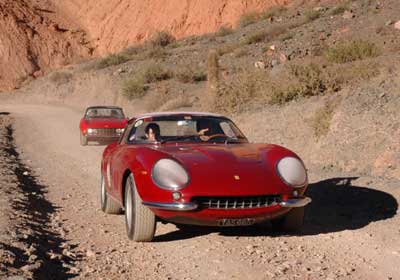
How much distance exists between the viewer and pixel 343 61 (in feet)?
71.6

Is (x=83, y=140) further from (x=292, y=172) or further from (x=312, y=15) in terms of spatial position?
(x=312, y=15)

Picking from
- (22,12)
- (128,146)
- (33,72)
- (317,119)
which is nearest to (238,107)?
(317,119)

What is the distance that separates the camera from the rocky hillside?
5594 cm

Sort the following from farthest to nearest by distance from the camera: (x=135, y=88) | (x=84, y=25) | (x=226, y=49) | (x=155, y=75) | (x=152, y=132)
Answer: (x=84, y=25) → (x=226, y=49) → (x=155, y=75) → (x=135, y=88) → (x=152, y=132)

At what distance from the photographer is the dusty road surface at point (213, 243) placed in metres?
5.32

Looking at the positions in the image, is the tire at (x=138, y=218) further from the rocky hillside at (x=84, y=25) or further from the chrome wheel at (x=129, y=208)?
the rocky hillside at (x=84, y=25)

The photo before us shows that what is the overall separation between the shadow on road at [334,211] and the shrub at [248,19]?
39.3 m

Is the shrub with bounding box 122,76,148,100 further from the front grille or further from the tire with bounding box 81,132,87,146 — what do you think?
the front grille

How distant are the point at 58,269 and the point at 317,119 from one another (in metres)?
8.77

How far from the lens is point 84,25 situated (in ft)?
230

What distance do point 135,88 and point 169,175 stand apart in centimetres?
2734

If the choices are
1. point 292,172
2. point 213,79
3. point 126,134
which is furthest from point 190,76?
point 292,172

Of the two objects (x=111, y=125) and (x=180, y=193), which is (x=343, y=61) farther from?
(x=180, y=193)

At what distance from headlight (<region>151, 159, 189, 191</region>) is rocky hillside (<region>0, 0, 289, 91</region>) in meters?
48.9
